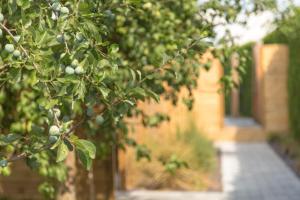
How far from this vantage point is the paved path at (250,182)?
8.02 meters

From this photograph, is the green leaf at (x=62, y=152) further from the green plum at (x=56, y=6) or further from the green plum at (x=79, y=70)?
the green plum at (x=56, y=6)

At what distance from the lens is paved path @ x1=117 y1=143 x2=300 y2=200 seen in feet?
26.3

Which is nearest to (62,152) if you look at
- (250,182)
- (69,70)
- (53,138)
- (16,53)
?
(53,138)

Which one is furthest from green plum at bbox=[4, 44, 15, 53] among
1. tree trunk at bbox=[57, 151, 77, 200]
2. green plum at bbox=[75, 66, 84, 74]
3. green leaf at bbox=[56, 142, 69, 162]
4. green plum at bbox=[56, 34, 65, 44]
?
tree trunk at bbox=[57, 151, 77, 200]

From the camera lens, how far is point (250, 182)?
917 centimetres

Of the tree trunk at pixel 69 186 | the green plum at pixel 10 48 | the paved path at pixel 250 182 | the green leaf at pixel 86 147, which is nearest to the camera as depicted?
the green leaf at pixel 86 147

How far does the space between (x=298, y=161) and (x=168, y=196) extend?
13.6ft

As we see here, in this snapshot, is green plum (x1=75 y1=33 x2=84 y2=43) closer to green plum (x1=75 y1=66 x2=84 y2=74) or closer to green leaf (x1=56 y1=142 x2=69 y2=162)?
green plum (x1=75 y1=66 x2=84 y2=74)

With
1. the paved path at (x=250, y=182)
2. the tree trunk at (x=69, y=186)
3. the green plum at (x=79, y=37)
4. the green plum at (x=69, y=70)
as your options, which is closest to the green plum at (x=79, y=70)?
the green plum at (x=69, y=70)

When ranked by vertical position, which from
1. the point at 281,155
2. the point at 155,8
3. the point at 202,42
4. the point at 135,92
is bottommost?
the point at 281,155

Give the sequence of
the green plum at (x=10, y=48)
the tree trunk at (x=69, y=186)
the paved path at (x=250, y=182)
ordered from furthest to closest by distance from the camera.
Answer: the paved path at (x=250, y=182) → the tree trunk at (x=69, y=186) → the green plum at (x=10, y=48)

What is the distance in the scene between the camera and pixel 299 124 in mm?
13195

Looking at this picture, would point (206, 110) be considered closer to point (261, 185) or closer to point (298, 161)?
point (298, 161)

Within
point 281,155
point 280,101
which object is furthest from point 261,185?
point 280,101
